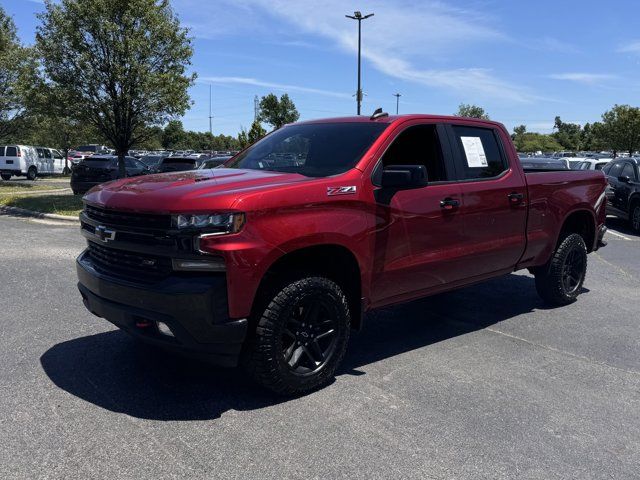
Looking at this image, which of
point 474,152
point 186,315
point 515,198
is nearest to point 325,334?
point 186,315

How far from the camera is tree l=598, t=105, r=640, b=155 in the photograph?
4835 cm

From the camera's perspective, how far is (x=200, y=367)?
4438 mm

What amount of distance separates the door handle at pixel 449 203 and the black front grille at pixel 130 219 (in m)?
2.25

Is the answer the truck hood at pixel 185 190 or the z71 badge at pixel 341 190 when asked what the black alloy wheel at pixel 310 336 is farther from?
the truck hood at pixel 185 190

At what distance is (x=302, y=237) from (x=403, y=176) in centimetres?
90

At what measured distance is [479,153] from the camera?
5230 millimetres

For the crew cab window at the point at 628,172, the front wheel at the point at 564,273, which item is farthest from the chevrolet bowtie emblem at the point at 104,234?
the crew cab window at the point at 628,172

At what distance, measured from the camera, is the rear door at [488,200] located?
4957 millimetres

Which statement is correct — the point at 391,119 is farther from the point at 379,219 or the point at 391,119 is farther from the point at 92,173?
the point at 92,173

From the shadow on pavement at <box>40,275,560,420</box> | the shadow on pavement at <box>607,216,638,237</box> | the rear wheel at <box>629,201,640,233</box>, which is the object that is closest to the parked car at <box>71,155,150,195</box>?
the shadow on pavement at <box>607,216,638,237</box>

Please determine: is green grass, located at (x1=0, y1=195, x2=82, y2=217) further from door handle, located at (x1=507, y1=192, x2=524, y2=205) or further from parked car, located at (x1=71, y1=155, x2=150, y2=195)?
door handle, located at (x1=507, y1=192, x2=524, y2=205)

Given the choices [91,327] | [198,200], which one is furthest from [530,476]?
[91,327]

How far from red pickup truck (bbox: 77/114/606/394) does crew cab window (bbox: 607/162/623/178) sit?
10.2 metres

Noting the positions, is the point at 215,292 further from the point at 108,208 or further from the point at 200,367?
the point at 200,367
